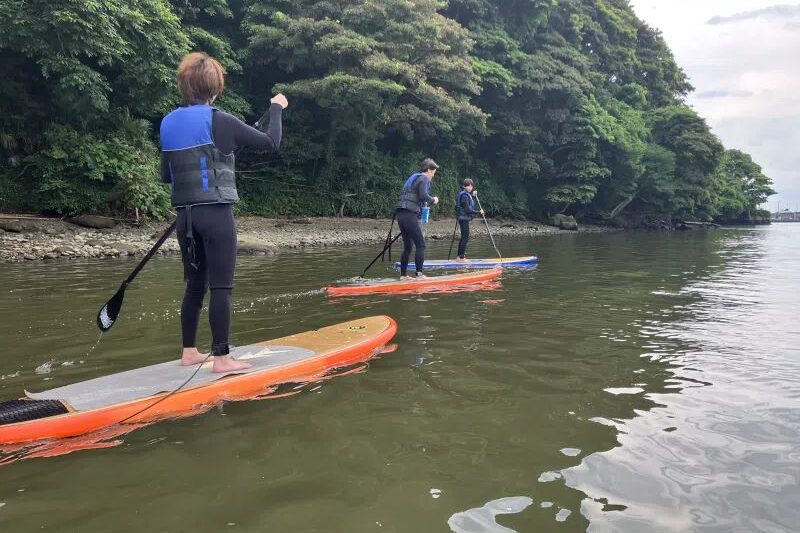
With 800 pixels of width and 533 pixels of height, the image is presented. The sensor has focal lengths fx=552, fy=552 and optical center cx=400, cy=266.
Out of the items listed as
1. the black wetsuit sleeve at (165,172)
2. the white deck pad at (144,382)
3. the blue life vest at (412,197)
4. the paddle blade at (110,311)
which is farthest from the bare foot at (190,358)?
the blue life vest at (412,197)

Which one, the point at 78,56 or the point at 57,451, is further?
the point at 78,56

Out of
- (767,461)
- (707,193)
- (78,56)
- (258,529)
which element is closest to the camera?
(258,529)

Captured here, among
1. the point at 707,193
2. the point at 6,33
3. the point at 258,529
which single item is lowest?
the point at 258,529

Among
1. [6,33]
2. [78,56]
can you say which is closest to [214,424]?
[6,33]

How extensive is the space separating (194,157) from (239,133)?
0.34 metres

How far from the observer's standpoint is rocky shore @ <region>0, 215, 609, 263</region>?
46.2ft

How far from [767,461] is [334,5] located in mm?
24682

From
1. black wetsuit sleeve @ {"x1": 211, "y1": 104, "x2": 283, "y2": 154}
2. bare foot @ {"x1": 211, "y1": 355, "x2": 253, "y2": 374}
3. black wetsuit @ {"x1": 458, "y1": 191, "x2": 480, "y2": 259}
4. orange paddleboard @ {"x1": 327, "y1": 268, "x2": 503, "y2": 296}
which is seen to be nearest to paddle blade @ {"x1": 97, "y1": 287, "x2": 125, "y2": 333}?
bare foot @ {"x1": 211, "y1": 355, "x2": 253, "y2": 374}

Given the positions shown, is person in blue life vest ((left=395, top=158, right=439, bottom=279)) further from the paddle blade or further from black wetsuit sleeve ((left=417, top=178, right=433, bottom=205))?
the paddle blade

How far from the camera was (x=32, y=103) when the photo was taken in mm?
18906

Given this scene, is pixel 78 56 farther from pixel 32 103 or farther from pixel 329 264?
pixel 329 264

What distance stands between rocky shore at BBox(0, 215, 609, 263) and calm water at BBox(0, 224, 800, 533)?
27.0 ft

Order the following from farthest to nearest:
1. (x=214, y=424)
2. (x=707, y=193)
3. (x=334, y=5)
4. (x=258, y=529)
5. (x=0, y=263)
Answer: (x=707, y=193) < (x=334, y=5) < (x=0, y=263) < (x=214, y=424) < (x=258, y=529)

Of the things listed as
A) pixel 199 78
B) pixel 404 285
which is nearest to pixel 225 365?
pixel 199 78
